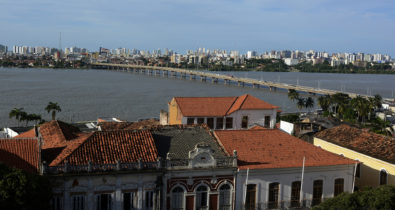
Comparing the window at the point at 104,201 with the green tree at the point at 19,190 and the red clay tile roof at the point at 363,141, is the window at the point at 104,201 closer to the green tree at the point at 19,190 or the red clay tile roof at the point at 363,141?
the green tree at the point at 19,190

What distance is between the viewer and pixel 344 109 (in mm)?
49156

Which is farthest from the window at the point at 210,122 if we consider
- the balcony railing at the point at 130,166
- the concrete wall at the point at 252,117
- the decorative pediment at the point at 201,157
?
the decorative pediment at the point at 201,157

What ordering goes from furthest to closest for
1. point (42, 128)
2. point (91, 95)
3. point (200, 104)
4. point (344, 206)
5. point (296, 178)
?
point (91, 95) → point (200, 104) → point (42, 128) → point (296, 178) → point (344, 206)

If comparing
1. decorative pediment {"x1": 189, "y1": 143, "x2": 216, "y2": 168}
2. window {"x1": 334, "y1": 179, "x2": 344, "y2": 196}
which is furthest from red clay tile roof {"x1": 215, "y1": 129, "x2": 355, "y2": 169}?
decorative pediment {"x1": 189, "y1": 143, "x2": 216, "y2": 168}

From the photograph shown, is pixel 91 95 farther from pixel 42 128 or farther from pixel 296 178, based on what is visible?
pixel 296 178

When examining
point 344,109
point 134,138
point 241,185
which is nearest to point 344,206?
point 241,185

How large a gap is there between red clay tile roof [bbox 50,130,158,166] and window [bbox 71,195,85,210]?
1.08 meters

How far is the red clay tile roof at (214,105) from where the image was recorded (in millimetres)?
27297

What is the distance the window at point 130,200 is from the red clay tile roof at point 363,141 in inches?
396

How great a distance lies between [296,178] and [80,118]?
38.7 metres

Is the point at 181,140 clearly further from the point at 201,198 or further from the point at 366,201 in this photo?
the point at 366,201

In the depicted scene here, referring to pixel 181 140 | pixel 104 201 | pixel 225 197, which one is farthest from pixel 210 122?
pixel 104 201

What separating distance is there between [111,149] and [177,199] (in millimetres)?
2862

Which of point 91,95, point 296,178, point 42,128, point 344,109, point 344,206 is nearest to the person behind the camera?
point 344,206
